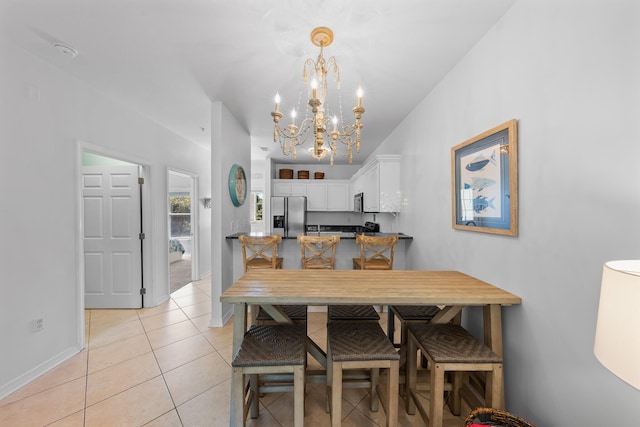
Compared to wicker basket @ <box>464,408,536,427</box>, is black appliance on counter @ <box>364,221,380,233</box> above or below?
above

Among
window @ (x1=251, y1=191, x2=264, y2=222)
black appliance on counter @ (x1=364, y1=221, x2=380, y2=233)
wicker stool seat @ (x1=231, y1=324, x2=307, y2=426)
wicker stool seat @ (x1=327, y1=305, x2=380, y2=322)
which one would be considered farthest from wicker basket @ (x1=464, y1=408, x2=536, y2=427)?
window @ (x1=251, y1=191, x2=264, y2=222)

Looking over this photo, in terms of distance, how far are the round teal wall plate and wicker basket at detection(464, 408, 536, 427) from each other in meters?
3.11

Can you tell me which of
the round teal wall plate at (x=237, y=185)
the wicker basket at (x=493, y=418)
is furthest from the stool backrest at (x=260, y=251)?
the wicker basket at (x=493, y=418)

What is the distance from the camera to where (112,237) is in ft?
11.3

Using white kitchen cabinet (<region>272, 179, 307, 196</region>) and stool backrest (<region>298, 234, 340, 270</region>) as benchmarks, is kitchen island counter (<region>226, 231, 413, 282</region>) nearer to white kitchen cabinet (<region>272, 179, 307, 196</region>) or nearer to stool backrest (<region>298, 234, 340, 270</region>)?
stool backrest (<region>298, 234, 340, 270</region>)

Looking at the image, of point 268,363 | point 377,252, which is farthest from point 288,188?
point 268,363

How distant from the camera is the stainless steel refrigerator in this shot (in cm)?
566

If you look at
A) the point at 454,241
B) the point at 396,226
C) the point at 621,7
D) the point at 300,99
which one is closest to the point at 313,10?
A: the point at 300,99

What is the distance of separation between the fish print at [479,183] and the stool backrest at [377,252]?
1.07 m

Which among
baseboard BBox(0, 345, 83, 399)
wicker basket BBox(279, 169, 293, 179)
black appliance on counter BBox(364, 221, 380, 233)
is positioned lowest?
baseboard BBox(0, 345, 83, 399)

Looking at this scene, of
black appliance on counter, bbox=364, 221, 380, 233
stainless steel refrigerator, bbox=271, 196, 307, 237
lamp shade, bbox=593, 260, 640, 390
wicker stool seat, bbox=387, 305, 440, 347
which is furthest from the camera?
stainless steel refrigerator, bbox=271, 196, 307, 237

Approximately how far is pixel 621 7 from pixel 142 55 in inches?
111

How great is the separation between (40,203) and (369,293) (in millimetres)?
2698

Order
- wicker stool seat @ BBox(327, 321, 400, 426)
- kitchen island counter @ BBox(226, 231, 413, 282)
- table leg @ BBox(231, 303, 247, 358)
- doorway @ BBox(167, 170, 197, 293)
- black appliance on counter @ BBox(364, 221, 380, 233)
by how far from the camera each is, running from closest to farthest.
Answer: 1. wicker stool seat @ BBox(327, 321, 400, 426)
2. table leg @ BBox(231, 303, 247, 358)
3. kitchen island counter @ BBox(226, 231, 413, 282)
4. black appliance on counter @ BBox(364, 221, 380, 233)
5. doorway @ BBox(167, 170, 197, 293)
